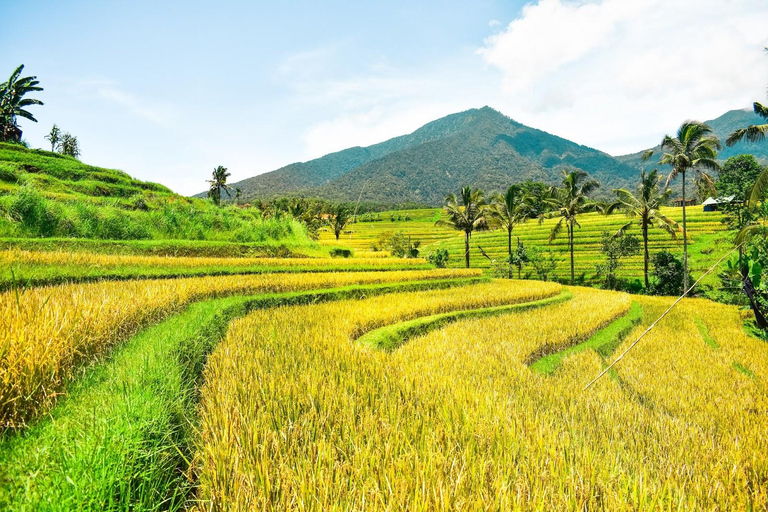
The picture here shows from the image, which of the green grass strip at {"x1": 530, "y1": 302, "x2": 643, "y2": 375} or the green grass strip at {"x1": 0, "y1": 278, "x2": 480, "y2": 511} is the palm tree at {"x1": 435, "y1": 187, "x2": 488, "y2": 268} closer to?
the green grass strip at {"x1": 530, "y1": 302, "x2": 643, "y2": 375}

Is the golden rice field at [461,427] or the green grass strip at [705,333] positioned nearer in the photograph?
the golden rice field at [461,427]

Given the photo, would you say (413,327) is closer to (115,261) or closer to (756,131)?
(115,261)

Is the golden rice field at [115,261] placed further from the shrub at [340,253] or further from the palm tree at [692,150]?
the palm tree at [692,150]

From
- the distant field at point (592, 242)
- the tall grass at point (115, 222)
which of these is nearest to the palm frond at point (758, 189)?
the tall grass at point (115, 222)

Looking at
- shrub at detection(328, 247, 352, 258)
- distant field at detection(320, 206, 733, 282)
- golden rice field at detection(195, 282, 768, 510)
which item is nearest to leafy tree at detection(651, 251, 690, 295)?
distant field at detection(320, 206, 733, 282)

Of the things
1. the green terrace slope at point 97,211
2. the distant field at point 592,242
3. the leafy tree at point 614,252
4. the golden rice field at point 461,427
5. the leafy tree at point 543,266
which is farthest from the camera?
the leafy tree at point 543,266

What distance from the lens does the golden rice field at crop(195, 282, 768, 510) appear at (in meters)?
2.02

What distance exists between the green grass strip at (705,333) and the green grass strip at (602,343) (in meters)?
1.74

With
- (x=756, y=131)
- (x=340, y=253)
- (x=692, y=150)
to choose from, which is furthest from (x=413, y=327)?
(x=692, y=150)

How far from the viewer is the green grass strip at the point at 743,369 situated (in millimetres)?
6949

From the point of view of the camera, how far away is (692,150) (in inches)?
866

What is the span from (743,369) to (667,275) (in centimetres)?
2647

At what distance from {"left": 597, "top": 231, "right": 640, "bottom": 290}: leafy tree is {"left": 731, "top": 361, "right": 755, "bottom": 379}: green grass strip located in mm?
28704

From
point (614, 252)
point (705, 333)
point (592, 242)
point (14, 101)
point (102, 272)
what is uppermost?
point (14, 101)
